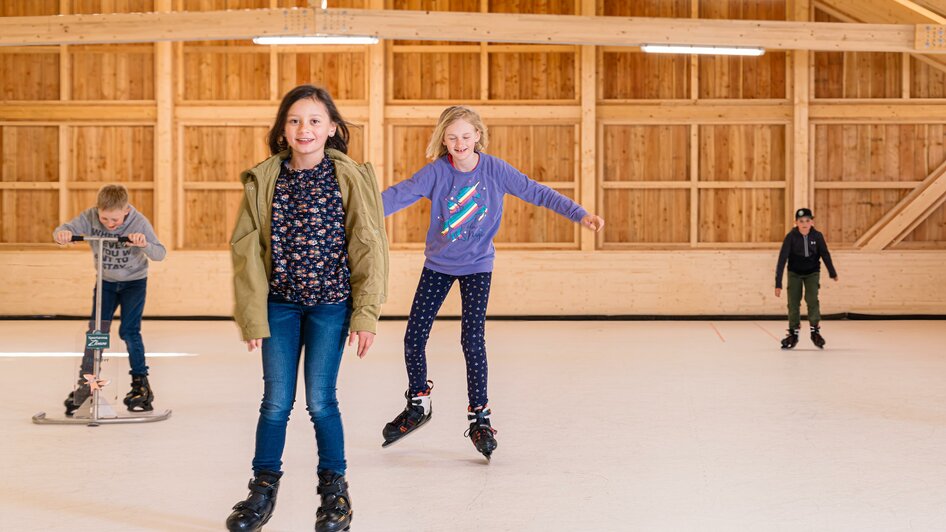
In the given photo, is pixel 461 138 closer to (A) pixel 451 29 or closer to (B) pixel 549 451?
(B) pixel 549 451

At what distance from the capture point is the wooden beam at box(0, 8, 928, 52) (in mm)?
11219

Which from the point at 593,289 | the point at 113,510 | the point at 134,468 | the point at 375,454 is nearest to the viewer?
the point at 113,510

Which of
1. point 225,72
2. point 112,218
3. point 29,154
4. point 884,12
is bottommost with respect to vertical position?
point 112,218

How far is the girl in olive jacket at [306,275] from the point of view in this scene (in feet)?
10.6

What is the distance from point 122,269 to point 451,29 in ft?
21.4

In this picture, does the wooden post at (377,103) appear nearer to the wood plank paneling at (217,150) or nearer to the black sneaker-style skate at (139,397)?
the wood plank paneling at (217,150)

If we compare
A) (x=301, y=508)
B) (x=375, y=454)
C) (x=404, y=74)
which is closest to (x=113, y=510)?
(x=301, y=508)

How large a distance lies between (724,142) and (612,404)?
834 cm

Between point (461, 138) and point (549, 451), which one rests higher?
point (461, 138)

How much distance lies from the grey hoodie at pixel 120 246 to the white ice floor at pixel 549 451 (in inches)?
17.9

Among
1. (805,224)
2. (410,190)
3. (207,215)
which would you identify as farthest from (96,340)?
(207,215)

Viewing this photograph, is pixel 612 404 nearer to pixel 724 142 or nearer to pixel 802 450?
pixel 802 450

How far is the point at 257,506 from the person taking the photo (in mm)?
3273

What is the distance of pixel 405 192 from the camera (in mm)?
4613
